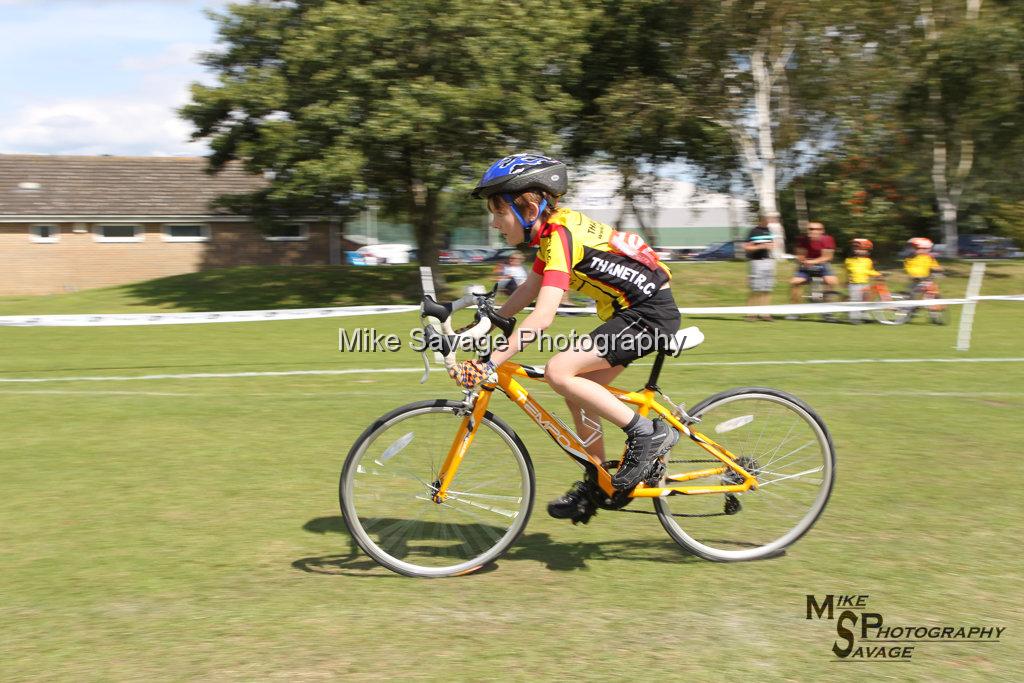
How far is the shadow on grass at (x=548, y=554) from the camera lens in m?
5.09

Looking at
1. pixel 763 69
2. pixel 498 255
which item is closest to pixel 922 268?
pixel 763 69

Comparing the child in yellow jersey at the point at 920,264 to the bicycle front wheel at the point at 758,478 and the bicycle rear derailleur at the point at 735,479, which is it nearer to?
the bicycle front wheel at the point at 758,478

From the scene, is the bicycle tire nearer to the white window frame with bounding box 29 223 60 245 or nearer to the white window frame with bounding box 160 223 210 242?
the white window frame with bounding box 160 223 210 242

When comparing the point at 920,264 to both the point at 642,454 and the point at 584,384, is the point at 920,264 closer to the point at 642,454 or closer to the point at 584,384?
the point at 642,454

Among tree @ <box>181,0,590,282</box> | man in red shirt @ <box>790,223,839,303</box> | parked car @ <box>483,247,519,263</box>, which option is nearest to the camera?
man in red shirt @ <box>790,223,839,303</box>

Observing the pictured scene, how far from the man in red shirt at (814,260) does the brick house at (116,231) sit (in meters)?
29.7

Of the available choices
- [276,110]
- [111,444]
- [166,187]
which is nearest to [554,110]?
[276,110]

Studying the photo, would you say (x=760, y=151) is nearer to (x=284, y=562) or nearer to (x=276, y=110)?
(x=276, y=110)

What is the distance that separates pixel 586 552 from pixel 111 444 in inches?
172

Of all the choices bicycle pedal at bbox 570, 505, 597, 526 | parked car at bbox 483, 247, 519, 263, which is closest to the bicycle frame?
bicycle pedal at bbox 570, 505, 597, 526

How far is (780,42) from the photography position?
2936cm

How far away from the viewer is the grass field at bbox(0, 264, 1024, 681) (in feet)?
13.1

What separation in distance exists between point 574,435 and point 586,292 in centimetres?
71

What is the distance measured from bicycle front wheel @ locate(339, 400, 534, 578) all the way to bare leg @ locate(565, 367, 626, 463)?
13.7 inches
